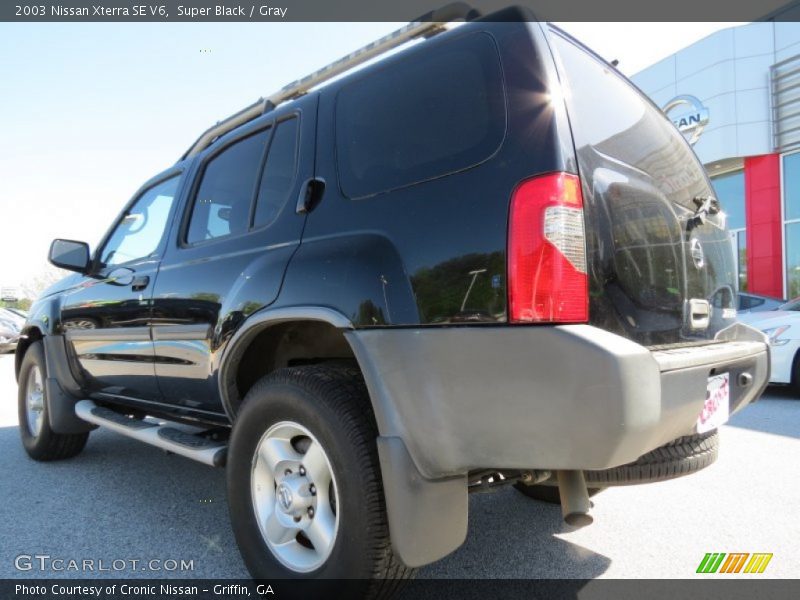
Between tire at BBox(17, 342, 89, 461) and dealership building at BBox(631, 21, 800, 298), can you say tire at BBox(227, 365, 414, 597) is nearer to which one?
tire at BBox(17, 342, 89, 461)

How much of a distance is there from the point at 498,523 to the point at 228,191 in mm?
2213

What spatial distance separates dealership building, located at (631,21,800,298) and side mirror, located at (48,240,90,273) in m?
13.2

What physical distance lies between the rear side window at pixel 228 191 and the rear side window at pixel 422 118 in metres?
0.65

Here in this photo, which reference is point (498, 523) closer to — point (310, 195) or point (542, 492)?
point (542, 492)

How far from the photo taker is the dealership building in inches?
523

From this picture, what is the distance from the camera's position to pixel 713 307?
222cm

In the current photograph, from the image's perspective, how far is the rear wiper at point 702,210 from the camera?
2.20 m

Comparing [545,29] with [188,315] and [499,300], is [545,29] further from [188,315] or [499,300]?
[188,315]

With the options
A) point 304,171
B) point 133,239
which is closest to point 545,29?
point 304,171

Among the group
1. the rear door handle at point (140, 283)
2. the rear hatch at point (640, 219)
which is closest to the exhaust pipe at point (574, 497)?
the rear hatch at point (640, 219)

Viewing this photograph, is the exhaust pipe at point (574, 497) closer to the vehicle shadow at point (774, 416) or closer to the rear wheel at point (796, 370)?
the vehicle shadow at point (774, 416)

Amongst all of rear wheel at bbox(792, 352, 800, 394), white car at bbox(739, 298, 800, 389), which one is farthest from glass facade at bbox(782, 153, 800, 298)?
rear wheel at bbox(792, 352, 800, 394)

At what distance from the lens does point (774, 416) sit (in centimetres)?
538

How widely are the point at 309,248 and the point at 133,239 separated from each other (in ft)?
6.71
